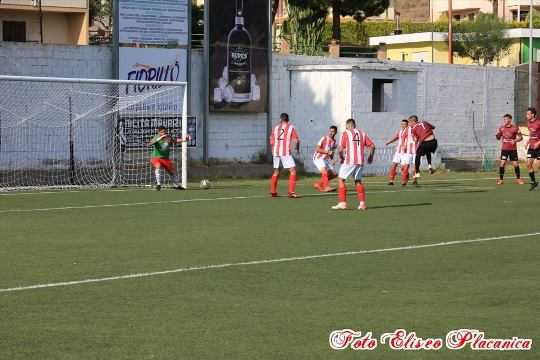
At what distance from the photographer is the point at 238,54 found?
36594 mm

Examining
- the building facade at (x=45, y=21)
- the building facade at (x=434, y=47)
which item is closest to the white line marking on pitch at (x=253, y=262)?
the building facade at (x=45, y=21)

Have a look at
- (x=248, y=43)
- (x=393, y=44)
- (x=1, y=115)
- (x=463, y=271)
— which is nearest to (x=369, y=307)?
(x=463, y=271)

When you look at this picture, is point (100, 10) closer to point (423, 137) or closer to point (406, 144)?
point (406, 144)

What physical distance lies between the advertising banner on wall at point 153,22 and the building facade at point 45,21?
16038 mm

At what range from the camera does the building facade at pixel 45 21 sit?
5050cm

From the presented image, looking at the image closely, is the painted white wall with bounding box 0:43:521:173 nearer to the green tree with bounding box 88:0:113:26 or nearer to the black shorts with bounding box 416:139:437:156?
the black shorts with bounding box 416:139:437:156

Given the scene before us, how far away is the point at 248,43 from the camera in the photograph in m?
36.8

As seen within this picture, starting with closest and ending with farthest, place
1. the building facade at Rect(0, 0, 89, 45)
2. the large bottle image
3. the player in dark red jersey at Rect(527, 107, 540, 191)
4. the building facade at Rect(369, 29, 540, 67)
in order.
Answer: the player in dark red jersey at Rect(527, 107, 540, 191)
the large bottle image
the building facade at Rect(0, 0, 89, 45)
the building facade at Rect(369, 29, 540, 67)

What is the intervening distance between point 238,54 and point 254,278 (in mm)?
25051

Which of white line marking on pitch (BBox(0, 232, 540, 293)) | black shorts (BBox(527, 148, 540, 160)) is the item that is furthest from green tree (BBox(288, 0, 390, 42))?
white line marking on pitch (BBox(0, 232, 540, 293))

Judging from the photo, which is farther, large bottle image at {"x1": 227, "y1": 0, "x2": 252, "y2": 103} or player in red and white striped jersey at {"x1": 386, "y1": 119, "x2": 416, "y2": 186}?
large bottle image at {"x1": 227, "y1": 0, "x2": 252, "y2": 103}

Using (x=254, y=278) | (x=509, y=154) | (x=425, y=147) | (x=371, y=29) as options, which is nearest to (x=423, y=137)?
(x=425, y=147)

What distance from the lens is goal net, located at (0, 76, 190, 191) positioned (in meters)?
30.1

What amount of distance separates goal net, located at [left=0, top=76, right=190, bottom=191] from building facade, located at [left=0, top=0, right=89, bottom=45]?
17.7 meters
